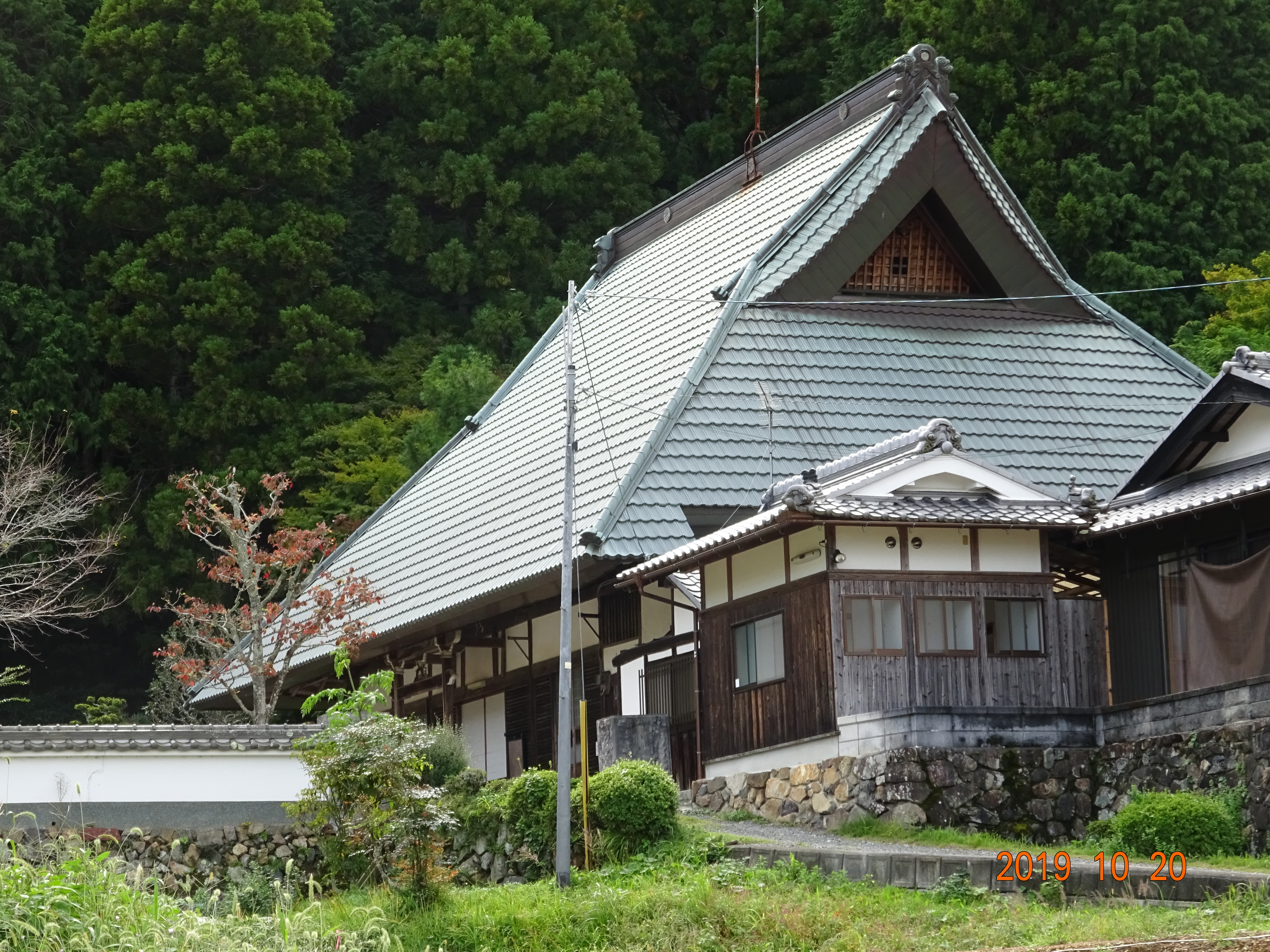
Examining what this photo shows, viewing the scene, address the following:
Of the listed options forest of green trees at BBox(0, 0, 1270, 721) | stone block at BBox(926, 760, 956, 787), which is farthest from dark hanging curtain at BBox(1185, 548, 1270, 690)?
forest of green trees at BBox(0, 0, 1270, 721)

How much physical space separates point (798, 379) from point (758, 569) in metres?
4.60

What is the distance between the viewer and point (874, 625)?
16047 mm

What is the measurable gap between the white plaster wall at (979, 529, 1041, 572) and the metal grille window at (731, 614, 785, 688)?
75.9 inches

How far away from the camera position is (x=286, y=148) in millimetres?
33094

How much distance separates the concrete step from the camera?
11.0 meters

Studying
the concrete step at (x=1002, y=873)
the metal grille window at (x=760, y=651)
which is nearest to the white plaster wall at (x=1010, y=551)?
the metal grille window at (x=760, y=651)

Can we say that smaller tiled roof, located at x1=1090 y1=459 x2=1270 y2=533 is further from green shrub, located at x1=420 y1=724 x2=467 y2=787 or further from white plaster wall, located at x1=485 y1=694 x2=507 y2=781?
white plaster wall, located at x1=485 y1=694 x2=507 y2=781

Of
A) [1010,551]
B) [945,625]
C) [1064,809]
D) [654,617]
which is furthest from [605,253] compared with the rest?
[1064,809]

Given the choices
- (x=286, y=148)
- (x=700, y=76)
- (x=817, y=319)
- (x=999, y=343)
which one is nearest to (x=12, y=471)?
(x=286, y=148)

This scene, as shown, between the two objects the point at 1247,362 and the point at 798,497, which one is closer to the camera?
the point at 798,497

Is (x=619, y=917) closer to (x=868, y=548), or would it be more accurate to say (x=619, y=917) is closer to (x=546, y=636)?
(x=868, y=548)

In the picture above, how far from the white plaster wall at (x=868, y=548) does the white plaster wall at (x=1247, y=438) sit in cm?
287

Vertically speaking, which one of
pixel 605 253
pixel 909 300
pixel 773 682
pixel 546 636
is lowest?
pixel 773 682

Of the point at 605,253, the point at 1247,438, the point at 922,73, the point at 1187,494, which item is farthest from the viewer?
the point at 605,253
